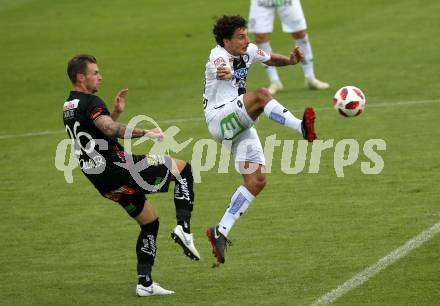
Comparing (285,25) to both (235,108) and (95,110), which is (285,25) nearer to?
(235,108)

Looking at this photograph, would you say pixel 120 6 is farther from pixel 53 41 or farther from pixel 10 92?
pixel 10 92

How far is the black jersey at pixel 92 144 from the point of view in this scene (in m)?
10.8

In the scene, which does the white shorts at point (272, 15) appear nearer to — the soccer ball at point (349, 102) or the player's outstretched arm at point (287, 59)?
the player's outstretched arm at point (287, 59)

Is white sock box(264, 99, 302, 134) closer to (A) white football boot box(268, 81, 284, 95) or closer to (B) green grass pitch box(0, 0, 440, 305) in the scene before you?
(B) green grass pitch box(0, 0, 440, 305)

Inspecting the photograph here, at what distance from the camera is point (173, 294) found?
37.3ft

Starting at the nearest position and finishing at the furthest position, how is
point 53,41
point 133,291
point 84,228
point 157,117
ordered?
point 133,291 < point 84,228 < point 157,117 < point 53,41

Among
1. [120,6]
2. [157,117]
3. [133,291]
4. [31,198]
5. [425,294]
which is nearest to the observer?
[425,294]

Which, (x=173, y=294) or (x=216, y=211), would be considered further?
(x=216, y=211)

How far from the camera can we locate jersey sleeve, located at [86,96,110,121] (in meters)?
10.7

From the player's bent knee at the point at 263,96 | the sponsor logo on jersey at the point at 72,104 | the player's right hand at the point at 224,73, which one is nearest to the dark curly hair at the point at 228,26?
the player's right hand at the point at 224,73

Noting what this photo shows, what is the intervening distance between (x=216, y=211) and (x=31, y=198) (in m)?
2.99

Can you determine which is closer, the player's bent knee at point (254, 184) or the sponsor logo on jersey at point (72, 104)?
the sponsor logo on jersey at point (72, 104)

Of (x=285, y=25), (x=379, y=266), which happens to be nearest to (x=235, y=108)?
(x=379, y=266)

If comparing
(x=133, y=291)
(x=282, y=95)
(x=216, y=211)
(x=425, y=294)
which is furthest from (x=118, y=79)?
(x=425, y=294)
